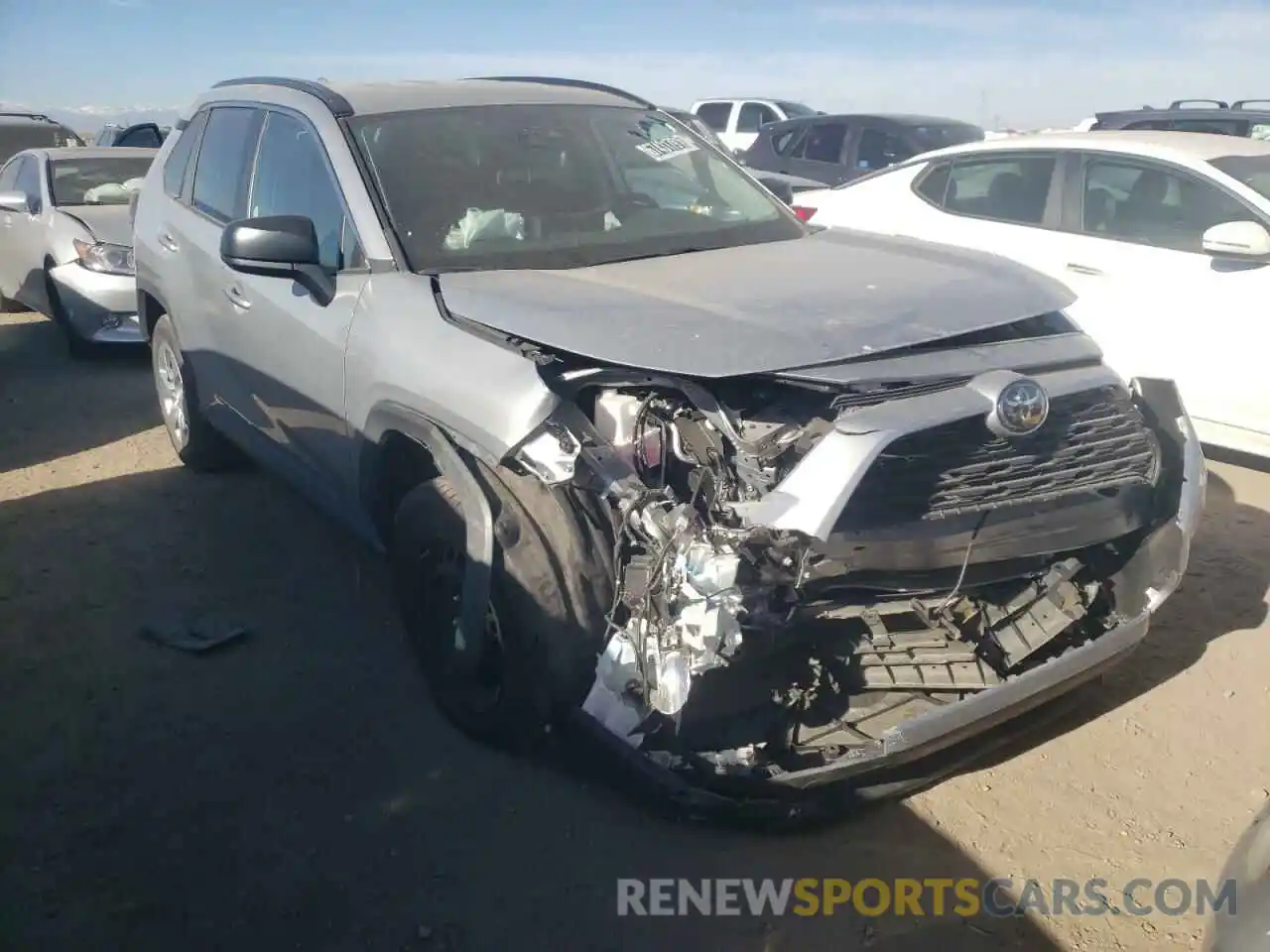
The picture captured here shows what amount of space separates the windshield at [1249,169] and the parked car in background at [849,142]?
6.17m

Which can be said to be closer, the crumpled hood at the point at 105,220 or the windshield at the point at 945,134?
the crumpled hood at the point at 105,220

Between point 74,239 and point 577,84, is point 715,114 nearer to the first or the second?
point 74,239

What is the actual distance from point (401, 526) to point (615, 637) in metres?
0.95

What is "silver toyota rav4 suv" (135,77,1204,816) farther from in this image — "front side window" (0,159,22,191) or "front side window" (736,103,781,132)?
"front side window" (736,103,781,132)

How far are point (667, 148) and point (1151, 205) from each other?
291 cm

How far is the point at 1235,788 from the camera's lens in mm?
3178

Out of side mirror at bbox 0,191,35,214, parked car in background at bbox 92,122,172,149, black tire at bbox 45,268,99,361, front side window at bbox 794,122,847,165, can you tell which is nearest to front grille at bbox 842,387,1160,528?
black tire at bbox 45,268,99,361

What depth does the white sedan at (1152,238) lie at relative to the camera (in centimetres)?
525

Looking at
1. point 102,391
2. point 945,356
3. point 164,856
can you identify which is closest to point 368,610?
point 164,856

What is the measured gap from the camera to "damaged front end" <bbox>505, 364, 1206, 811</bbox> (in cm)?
266

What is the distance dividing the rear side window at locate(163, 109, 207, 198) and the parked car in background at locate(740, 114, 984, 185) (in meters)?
7.96

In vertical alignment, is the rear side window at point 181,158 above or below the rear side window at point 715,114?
above

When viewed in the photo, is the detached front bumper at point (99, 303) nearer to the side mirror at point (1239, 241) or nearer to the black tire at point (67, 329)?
the black tire at point (67, 329)

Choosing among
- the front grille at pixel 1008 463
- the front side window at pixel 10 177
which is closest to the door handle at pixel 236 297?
the front grille at pixel 1008 463
